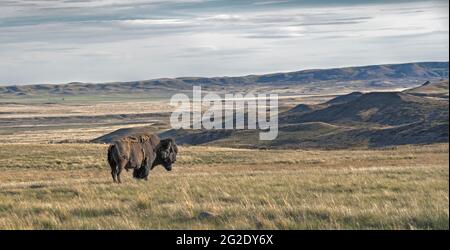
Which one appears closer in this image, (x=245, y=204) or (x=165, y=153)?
(x=245, y=204)

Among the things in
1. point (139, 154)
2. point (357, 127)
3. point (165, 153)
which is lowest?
point (357, 127)

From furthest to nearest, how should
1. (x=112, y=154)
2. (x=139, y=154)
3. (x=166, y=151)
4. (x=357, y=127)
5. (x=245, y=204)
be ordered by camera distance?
(x=357, y=127), (x=166, y=151), (x=139, y=154), (x=112, y=154), (x=245, y=204)

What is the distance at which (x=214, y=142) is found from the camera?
79.6 m

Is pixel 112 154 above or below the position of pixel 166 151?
above

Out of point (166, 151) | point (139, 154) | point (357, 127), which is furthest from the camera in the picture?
point (357, 127)

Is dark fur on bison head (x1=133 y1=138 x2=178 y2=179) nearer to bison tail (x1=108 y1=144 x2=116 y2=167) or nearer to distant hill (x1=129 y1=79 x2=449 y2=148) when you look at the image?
bison tail (x1=108 y1=144 x2=116 y2=167)

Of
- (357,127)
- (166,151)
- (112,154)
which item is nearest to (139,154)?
(112,154)

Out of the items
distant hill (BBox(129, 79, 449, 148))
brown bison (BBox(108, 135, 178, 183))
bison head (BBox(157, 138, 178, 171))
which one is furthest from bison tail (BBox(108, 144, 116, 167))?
distant hill (BBox(129, 79, 449, 148))

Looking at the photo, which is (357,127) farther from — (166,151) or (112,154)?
(112,154)

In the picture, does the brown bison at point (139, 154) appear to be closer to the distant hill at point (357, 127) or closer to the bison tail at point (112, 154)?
the bison tail at point (112, 154)

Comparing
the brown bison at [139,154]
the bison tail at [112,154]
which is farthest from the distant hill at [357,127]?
the bison tail at [112,154]

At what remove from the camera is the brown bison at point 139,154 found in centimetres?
1839

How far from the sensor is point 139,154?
19250mm
